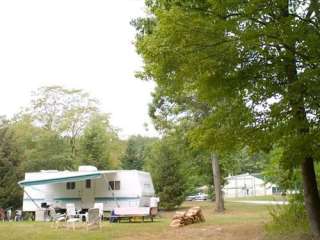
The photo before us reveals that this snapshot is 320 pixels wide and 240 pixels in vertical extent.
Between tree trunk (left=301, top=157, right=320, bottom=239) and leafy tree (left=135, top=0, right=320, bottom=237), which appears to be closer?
leafy tree (left=135, top=0, right=320, bottom=237)

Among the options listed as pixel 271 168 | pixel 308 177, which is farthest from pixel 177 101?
pixel 308 177

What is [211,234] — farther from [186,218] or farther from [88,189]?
[88,189]

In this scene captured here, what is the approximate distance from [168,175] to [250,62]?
76.4 feet

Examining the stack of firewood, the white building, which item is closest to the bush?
the stack of firewood

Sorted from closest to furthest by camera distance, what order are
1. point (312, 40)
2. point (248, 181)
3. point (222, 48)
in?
point (312, 40)
point (222, 48)
point (248, 181)

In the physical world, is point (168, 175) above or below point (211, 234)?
above

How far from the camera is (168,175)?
3125 cm

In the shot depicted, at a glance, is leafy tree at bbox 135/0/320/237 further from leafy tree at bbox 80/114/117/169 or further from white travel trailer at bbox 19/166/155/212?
leafy tree at bbox 80/114/117/169

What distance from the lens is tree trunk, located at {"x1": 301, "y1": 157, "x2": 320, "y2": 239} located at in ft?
33.0

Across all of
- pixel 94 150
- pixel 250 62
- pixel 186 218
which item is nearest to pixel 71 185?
pixel 186 218

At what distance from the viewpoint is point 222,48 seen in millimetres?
8039

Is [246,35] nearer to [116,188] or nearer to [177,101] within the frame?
[116,188]

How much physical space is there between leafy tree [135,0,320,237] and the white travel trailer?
1509 cm

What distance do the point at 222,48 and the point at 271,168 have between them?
7371 mm
